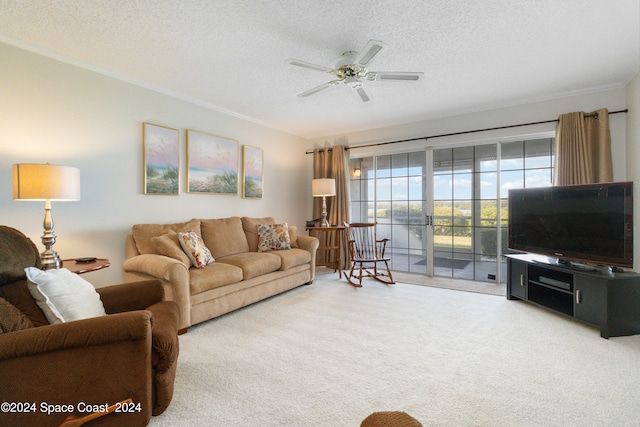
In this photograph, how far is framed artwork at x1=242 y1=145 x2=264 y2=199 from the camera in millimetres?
4668

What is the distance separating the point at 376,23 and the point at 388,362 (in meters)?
2.61

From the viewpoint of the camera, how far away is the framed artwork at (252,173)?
15.3 ft

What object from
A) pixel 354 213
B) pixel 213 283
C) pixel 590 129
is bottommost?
pixel 213 283

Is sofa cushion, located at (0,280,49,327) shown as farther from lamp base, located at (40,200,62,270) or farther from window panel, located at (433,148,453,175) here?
window panel, located at (433,148,453,175)

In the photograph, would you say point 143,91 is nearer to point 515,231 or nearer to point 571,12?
point 571,12

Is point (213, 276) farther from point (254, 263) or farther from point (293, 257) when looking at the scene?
point (293, 257)

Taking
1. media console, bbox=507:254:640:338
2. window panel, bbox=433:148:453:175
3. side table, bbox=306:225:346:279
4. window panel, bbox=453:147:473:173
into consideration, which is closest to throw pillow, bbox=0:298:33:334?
side table, bbox=306:225:346:279

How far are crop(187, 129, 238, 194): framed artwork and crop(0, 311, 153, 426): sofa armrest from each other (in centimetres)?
286

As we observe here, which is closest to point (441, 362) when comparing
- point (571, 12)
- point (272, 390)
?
point (272, 390)

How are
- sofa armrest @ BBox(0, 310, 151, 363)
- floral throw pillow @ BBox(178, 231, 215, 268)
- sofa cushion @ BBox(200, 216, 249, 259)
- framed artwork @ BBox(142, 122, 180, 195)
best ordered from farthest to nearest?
sofa cushion @ BBox(200, 216, 249, 259), framed artwork @ BBox(142, 122, 180, 195), floral throw pillow @ BBox(178, 231, 215, 268), sofa armrest @ BBox(0, 310, 151, 363)

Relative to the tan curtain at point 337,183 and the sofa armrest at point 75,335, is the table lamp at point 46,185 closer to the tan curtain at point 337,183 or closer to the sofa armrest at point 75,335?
the sofa armrest at point 75,335

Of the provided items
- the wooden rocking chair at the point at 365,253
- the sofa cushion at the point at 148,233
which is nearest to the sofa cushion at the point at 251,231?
the sofa cushion at the point at 148,233

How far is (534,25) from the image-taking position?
2.33 meters

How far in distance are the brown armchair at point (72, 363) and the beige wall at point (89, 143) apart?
5.00 ft
